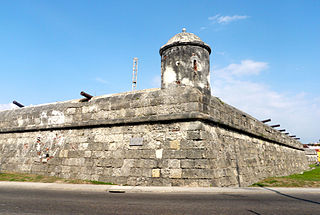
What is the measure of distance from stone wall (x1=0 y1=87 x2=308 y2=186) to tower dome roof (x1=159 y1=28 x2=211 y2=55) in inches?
68.3

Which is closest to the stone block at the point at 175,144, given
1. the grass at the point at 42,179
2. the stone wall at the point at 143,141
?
the stone wall at the point at 143,141

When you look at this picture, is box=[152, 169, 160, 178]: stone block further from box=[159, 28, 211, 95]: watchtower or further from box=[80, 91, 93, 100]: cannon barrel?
box=[80, 91, 93, 100]: cannon barrel

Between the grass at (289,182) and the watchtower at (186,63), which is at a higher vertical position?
the watchtower at (186,63)

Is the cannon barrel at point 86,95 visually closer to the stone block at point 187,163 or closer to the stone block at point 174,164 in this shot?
the stone block at point 174,164

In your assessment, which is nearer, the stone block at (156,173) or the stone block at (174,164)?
the stone block at (174,164)

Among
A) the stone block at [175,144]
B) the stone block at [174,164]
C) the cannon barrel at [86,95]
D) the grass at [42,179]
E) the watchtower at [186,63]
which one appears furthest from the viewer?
the cannon barrel at [86,95]

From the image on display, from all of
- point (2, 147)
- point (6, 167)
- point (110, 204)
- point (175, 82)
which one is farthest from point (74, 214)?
point (2, 147)

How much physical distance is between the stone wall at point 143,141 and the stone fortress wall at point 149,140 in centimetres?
3

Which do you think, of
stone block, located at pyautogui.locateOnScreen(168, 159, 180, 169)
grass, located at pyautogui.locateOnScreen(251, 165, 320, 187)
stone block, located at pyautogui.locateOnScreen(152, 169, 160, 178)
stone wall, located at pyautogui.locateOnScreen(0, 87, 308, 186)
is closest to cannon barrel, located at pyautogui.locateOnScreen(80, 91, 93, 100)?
stone wall, located at pyautogui.locateOnScreen(0, 87, 308, 186)

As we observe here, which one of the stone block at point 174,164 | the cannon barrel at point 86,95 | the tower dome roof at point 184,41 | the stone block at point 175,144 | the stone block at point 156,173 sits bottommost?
the stone block at point 156,173

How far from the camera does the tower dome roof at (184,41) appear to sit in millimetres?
7730

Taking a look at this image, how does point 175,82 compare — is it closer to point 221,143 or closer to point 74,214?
point 221,143

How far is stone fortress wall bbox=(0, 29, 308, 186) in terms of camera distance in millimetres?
6543

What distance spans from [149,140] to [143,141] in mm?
226
